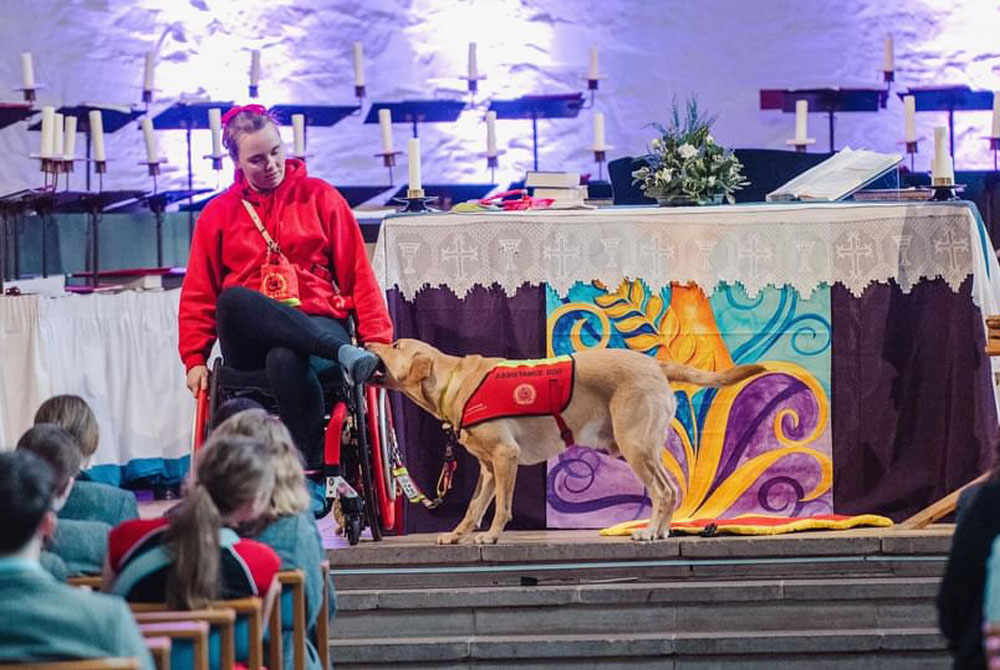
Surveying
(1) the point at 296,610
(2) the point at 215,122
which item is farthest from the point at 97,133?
(1) the point at 296,610

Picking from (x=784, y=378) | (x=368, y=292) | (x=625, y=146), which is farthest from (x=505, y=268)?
(x=625, y=146)

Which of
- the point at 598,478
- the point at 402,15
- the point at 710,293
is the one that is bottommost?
the point at 598,478

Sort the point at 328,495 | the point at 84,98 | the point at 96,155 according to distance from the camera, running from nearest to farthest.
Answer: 1. the point at 328,495
2. the point at 96,155
3. the point at 84,98

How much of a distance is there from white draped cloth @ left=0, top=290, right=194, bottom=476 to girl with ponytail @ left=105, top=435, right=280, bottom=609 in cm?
398

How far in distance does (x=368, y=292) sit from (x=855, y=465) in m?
1.72

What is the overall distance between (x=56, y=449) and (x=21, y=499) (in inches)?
34.9

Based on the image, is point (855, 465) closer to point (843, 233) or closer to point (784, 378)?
point (784, 378)

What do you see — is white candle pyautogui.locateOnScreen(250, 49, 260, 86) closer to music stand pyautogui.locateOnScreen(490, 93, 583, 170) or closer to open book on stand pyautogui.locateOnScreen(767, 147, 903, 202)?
music stand pyautogui.locateOnScreen(490, 93, 583, 170)

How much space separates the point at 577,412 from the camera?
5168 millimetres

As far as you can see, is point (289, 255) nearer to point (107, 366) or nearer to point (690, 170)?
point (690, 170)

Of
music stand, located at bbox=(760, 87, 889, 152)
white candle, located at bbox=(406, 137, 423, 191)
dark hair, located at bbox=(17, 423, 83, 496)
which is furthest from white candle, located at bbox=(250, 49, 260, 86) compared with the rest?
dark hair, located at bbox=(17, 423, 83, 496)

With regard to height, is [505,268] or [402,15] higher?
[402,15]

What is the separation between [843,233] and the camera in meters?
5.54

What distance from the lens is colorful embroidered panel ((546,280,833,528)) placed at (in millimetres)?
5559
